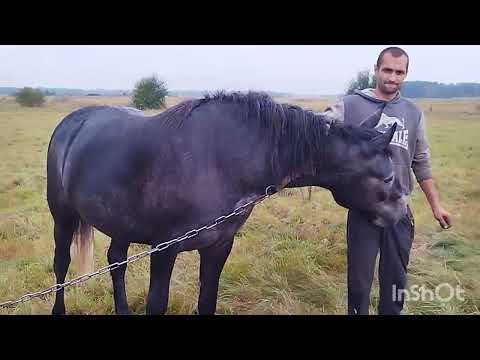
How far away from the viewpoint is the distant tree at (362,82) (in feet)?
8.91

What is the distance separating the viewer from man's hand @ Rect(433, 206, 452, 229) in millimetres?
2629

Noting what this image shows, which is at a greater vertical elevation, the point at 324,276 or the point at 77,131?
the point at 77,131

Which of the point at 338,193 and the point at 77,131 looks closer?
the point at 338,193

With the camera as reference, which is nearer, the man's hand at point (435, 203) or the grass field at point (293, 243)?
the man's hand at point (435, 203)

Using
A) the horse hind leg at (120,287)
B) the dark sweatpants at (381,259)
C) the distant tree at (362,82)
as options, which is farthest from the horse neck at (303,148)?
the horse hind leg at (120,287)

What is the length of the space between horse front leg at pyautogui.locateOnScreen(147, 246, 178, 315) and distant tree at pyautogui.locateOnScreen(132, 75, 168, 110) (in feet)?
2.95

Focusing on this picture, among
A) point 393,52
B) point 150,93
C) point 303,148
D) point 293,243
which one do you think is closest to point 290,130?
point 303,148

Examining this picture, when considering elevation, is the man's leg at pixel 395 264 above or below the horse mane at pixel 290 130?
below

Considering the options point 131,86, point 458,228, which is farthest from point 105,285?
point 458,228

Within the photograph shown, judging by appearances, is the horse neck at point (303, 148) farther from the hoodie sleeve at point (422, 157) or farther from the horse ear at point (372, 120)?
the hoodie sleeve at point (422, 157)

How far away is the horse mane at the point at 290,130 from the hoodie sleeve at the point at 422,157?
331mm

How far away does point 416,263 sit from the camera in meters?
2.86
